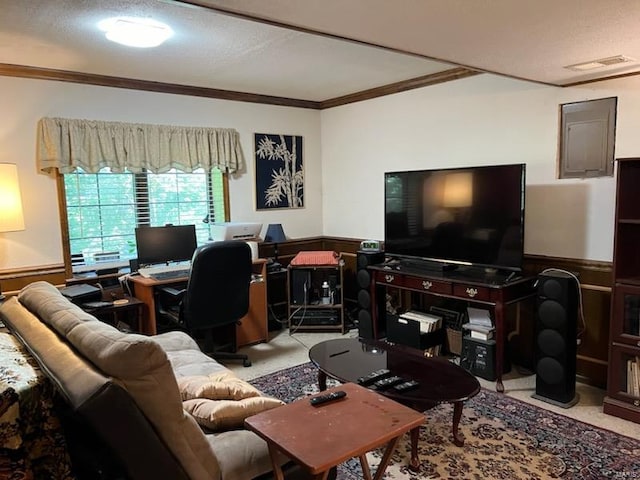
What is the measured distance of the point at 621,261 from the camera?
294 cm

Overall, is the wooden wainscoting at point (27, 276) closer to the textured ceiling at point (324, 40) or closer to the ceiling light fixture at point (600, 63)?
the textured ceiling at point (324, 40)

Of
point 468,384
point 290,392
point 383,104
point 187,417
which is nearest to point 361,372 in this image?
point 468,384

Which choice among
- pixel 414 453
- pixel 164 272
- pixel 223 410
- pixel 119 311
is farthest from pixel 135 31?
pixel 414 453

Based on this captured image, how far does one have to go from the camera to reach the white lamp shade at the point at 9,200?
10.6ft

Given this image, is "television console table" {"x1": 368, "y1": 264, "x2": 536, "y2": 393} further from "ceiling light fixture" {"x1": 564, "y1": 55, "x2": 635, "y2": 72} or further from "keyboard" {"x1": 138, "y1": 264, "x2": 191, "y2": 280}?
"keyboard" {"x1": 138, "y1": 264, "x2": 191, "y2": 280}

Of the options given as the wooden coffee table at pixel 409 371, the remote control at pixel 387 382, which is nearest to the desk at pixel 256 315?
the wooden coffee table at pixel 409 371

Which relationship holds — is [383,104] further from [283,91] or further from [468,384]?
Answer: [468,384]

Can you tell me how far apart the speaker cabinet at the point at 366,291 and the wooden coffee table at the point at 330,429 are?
7.96 ft

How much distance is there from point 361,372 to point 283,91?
10.3ft

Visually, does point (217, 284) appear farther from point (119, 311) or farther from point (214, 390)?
point (214, 390)

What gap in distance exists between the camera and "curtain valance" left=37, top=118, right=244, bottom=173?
148 inches

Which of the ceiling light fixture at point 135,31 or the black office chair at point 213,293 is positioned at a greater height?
the ceiling light fixture at point 135,31

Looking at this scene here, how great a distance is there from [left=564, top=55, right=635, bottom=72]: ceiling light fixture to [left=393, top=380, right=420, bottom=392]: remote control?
2.08 meters

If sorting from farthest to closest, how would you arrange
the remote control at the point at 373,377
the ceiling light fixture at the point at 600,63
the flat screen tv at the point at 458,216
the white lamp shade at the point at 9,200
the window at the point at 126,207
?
the window at the point at 126,207, the flat screen tv at the point at 458,216, the white lamp shade at the point at 9,200, the ceiling light fixture at the point at 600,63, the remote control at the point at 373,377
